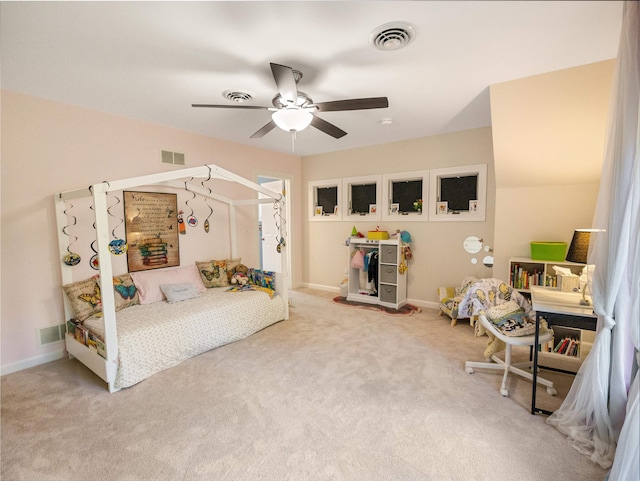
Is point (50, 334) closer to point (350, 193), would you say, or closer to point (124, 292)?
point (124, 292)

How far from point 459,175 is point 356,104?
8.48ft

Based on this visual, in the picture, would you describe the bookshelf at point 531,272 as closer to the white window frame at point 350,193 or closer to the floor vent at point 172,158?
the white window frame at point 350,193

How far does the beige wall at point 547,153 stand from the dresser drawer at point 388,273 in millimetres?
1273

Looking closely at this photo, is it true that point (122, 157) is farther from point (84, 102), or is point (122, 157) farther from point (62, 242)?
point (62, 242)

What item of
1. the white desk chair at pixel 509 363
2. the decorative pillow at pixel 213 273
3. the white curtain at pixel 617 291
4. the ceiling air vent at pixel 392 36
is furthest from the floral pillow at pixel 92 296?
the white curtain at pixel 617 291

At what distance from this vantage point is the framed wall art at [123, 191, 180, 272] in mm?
3311

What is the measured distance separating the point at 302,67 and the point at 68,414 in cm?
302

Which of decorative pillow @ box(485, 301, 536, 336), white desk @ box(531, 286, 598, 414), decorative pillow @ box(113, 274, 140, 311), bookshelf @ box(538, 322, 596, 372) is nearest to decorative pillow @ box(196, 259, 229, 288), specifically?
decorative pillow @ box(113, 274, 140, 311)

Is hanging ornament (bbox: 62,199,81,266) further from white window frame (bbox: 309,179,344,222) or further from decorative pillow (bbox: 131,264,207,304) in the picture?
white window frame (bbox: 309,179,344,222)

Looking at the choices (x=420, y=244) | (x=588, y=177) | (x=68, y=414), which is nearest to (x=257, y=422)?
(x=68, y=414)

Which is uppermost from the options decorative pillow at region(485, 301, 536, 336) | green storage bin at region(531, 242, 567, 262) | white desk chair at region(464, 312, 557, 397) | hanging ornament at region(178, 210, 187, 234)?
hanging ornament at region(178, 210, 187, 234)

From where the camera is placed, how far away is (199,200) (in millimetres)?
3934

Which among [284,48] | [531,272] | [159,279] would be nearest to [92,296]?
[159,279]

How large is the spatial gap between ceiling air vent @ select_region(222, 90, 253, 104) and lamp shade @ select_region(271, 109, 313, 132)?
70cm
